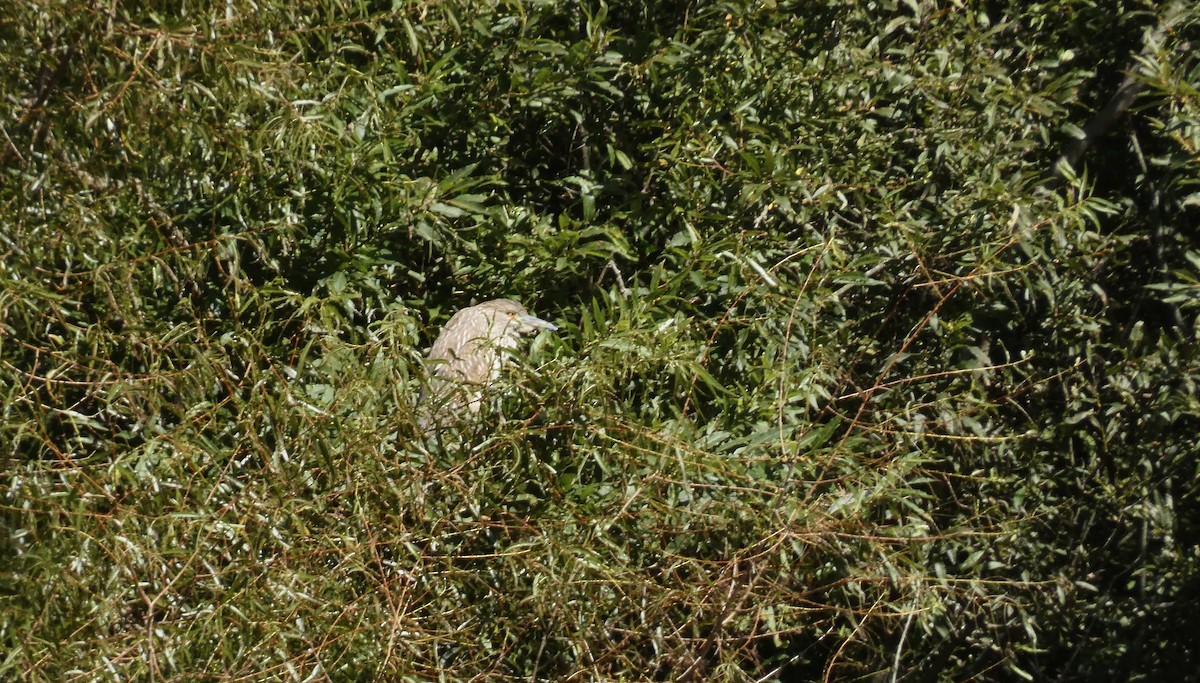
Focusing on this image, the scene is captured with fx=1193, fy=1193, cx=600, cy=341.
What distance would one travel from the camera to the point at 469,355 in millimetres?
3459

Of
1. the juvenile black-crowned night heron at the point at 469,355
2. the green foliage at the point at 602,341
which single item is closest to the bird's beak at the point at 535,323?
the juvenile black-crowned night heron at the point at 469,355

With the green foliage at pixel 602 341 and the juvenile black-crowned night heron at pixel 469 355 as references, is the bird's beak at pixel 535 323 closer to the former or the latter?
the juvenile black-crowned night heron at pixel 469 355

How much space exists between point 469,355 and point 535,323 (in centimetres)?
27

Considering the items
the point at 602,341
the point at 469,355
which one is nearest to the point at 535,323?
the point at 469,355

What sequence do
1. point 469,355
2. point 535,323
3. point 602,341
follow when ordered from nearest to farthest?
point 602,341, point 469,355, point 535,323

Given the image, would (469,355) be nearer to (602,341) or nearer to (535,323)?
(535,323)

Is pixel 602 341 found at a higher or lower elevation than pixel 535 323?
higher

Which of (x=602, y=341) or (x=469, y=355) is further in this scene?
(x=469, y=355)

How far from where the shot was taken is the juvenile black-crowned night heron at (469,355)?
9.87 feet

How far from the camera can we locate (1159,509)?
3.80 metres

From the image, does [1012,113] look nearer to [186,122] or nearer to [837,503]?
[837,503]

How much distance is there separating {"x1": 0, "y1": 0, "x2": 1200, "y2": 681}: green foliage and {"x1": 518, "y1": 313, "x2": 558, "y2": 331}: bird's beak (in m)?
0.18

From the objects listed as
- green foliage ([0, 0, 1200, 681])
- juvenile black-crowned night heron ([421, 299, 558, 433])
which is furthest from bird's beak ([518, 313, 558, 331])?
green foliage ([0, 0, 1200, 681])

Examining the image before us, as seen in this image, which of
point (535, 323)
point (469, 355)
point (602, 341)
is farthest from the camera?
point (535, 323)
